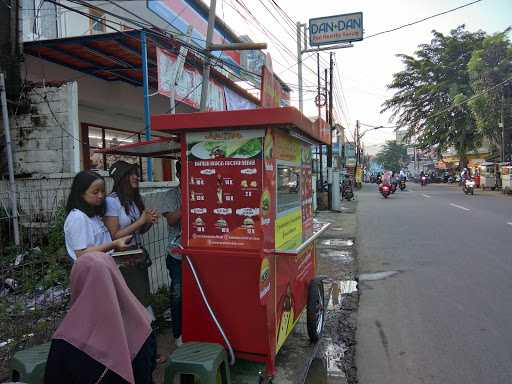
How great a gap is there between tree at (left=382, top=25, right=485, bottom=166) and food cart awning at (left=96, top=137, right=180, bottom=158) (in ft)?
105

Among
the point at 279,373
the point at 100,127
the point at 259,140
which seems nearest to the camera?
the point at 259,140

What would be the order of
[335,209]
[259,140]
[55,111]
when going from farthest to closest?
[335,209] < [55,111] < [259,140]

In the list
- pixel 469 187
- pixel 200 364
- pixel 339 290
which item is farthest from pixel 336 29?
pixel 200 364

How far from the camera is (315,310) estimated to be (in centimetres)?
377

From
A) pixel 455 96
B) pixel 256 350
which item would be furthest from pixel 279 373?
pixel 455 96

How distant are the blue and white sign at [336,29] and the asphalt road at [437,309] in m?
9.04

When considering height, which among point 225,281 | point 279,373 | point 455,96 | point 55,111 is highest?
point 455,96

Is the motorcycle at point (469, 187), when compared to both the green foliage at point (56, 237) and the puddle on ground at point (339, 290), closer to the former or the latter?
the puddle on ground at point (339, 290)

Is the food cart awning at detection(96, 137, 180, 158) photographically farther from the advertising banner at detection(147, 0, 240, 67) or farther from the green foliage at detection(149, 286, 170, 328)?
the advertising banner at detection(147, 0, 240, 67)

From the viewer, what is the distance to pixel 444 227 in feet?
34.1

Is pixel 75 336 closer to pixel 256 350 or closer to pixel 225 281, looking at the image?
pixel 225 281

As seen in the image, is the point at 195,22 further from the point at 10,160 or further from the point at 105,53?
the point at 10,160

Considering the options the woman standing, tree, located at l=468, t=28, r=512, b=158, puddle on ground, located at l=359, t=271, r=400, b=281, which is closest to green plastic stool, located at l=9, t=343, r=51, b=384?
the woman standing

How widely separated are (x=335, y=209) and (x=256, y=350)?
13410mm
